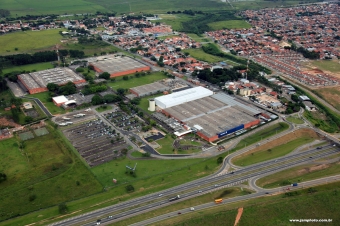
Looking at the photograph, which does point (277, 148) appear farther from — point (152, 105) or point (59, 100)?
point (59, 100)

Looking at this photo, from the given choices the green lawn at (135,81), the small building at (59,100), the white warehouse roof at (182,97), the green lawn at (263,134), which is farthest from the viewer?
the green lawn at (135,81)

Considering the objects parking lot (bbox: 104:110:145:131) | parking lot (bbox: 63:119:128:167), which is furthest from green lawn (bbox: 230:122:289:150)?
parking lot (bbox: 63:119:128:167)

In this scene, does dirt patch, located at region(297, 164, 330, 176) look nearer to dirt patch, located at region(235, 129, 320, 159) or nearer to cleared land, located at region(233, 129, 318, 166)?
cleared land, located at region(233, 129, 318, 166)

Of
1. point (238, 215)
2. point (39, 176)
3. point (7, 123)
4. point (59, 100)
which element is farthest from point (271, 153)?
point (7, 123)

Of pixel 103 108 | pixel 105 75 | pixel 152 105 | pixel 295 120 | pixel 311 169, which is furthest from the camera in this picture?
pixel 105 75

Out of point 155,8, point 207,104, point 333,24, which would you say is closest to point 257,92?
point 207,104

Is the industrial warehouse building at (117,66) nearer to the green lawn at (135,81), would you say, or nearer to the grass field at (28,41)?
the green lawn at (135,81)

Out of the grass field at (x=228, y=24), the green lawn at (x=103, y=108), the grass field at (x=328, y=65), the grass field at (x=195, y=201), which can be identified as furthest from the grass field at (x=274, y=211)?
the grass field at (x=228, y=24)
